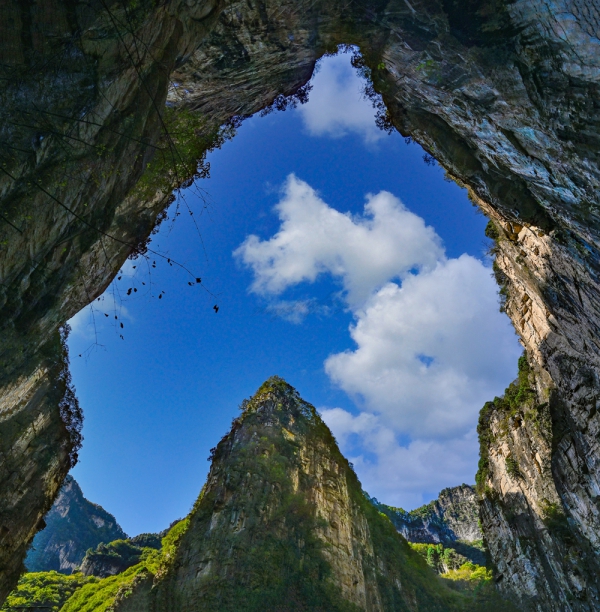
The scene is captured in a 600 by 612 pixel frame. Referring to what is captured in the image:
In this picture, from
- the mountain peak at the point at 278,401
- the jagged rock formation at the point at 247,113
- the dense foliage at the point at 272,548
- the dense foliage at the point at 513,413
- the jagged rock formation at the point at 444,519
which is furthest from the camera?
the jagged rock formation at the point at 444,519

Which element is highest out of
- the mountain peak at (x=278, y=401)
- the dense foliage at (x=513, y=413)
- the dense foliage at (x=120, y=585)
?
the mountain peak at (x=278, y=401)

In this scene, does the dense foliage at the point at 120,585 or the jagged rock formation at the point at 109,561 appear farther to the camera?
the jagged rock formation at the point at 109,561

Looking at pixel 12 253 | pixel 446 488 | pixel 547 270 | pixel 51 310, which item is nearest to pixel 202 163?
pixel 51 310

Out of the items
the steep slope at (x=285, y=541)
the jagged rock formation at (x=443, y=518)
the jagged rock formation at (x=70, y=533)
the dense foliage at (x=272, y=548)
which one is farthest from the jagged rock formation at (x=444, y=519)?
the jagged rock formation at (x=70, y=533)

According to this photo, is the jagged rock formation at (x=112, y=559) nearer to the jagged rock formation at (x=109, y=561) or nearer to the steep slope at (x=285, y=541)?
the jagged rock formation at (x=109, y=561)

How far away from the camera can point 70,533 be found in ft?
252

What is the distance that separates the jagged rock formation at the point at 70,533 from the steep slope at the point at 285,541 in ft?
185

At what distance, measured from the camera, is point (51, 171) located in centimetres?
621

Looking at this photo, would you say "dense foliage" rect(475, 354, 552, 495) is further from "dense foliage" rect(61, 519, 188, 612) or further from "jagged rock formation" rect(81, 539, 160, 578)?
"jagged rock formation" rect(81, 539, 160, 578)

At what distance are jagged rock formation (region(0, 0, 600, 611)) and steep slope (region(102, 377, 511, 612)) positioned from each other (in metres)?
12.1

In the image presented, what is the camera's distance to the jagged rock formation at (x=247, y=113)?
620cm

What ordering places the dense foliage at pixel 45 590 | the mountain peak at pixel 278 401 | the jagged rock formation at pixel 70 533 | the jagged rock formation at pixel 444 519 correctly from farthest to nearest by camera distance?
the jagged rock formation at pixel 70 533, the jagged rock formation at pixel 444 519, the mountain peak at pixel 278 401, the dense foliage at pixel 45 590

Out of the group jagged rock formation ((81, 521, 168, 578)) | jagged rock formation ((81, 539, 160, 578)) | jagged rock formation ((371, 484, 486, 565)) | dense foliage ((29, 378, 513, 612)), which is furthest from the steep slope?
jagged rock formation ((371, 484, 486, 565))

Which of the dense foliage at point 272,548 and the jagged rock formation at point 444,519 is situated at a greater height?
the jagged rock formation at point 444,519
